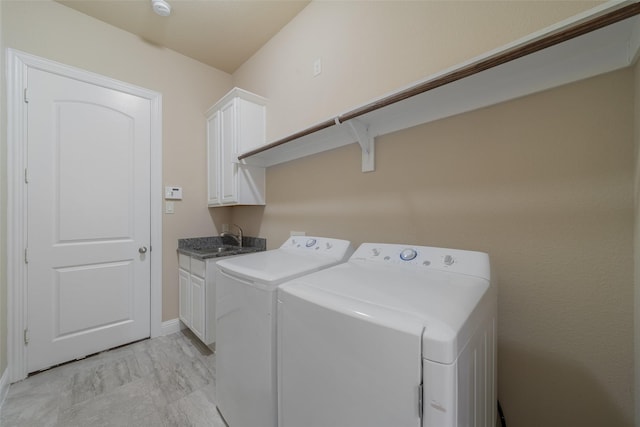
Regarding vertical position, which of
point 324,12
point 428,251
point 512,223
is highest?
point 324,12

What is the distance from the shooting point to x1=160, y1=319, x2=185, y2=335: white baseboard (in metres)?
2.22

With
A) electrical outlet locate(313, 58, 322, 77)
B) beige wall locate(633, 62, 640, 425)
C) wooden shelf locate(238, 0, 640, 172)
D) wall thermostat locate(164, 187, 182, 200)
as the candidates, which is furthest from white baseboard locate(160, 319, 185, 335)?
beige wall locate(633, 62, 640, 425)

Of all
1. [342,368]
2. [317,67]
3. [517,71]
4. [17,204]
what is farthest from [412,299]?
[17,204]

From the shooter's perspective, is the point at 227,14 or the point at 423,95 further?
the point at 227,14

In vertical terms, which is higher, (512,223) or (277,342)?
(512,223)

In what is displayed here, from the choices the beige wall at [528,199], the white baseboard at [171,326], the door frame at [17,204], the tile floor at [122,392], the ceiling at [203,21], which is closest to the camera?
the beige wall at [528,199]

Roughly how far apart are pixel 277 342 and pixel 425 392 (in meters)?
0.56

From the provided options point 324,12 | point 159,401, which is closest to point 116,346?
point 159,401

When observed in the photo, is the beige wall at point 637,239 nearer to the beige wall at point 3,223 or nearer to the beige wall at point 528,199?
the beige wall at point 528,199

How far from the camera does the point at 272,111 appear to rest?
2.16 meters

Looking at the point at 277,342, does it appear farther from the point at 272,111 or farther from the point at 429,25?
the point at 272,111

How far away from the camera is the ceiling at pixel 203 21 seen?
5.96 feet

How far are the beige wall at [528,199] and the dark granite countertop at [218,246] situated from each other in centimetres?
113

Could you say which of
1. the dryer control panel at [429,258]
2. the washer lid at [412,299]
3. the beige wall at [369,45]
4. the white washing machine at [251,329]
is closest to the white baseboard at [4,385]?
the white washing machine at [251,329]
